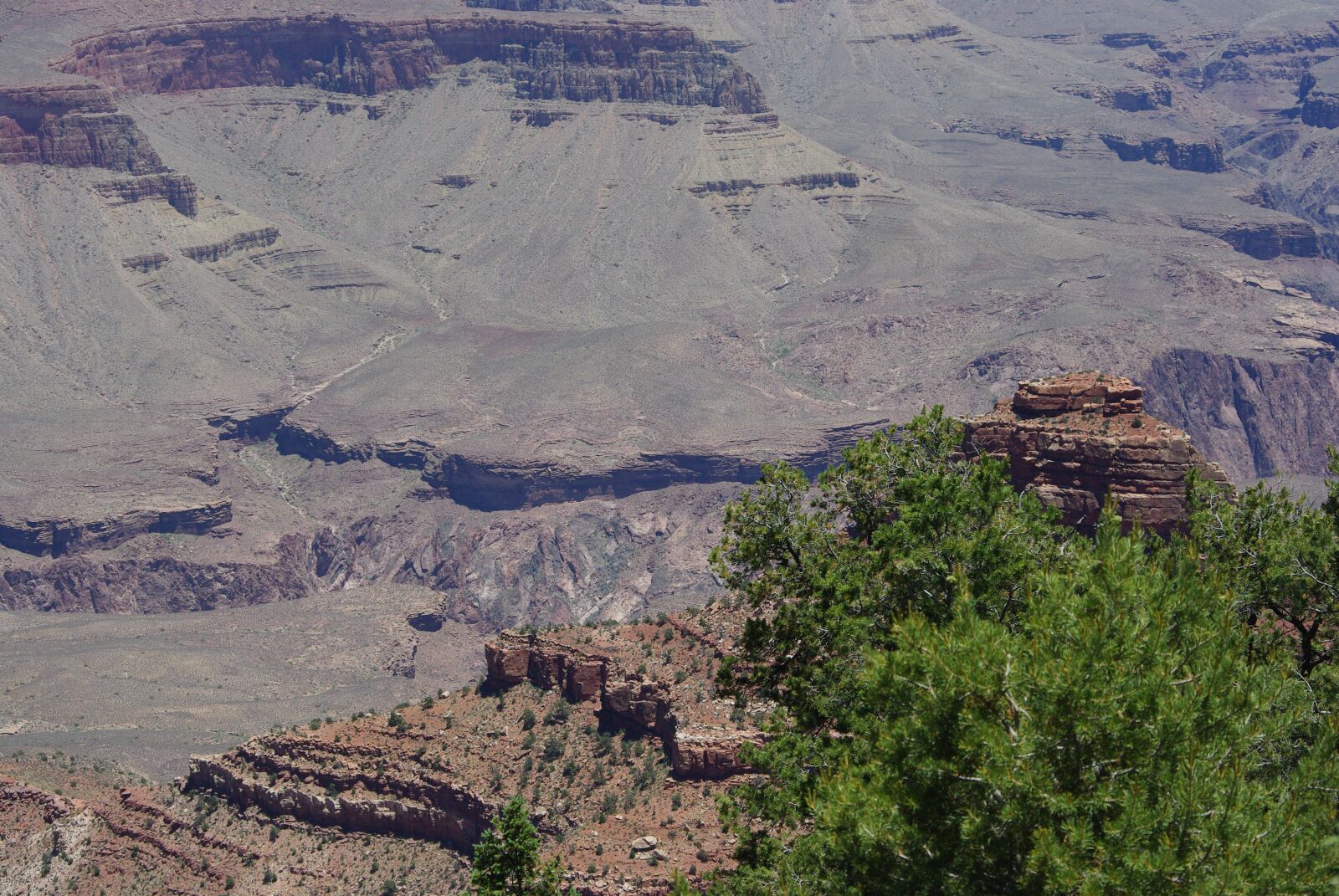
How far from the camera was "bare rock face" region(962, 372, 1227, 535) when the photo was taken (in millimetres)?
63875

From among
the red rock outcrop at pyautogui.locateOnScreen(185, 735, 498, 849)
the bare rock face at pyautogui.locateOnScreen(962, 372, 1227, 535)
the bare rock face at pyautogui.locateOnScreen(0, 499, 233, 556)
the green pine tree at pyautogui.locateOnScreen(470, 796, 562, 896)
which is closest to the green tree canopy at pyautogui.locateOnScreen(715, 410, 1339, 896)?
the green pine tree at pyautogui.locateOnScreen(470, 796, 562, 896)

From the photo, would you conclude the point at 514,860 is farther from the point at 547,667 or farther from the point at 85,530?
the point at 85,530

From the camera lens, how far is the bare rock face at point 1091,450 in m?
63.9

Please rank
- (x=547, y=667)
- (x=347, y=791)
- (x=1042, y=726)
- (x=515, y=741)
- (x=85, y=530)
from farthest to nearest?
(x=85, y=530), (x=347, y=791), (x=547, y=667), (x=515, y=741), (x=1042, y=726)

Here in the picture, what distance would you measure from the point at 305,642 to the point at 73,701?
100 ft

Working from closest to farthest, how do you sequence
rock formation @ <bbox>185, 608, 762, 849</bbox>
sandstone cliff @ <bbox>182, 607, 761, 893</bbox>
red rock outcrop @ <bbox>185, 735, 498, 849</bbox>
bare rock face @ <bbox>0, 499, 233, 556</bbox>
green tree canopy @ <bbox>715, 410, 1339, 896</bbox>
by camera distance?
green tree canopy @ <bbox>715, 410, 1339, 896</bbox>
sandstone cliff @ <bbox>182, 607, 761, 893</bbox>
rock formation @ <bbox>185, 608, 762, 849</bbox>
red rock outcrop @ <bbox>185, 735, 498, 849</bbox>
bare rock face @ <bbox>0, 499, 233, 556</bbox>

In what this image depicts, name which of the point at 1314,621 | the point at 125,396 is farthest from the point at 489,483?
the point at 1314,621

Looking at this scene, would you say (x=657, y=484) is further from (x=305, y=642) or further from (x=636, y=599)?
(x=305, y=642)

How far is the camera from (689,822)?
187 feet

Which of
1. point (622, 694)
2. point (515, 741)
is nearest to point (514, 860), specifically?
point (622, 694)

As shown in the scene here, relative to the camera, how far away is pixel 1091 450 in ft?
212

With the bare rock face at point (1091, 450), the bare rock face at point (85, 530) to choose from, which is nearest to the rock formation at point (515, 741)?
the bare rock face at point (1091, 450)

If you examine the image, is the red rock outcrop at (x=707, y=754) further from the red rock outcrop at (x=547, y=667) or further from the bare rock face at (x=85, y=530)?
the bare rock face at (x=85, y=530)

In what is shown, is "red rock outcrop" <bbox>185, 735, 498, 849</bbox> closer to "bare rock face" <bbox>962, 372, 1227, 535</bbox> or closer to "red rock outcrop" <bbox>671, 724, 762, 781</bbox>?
"red rock outcrop" <bbox>671, 724, 762, 781</bbox>
